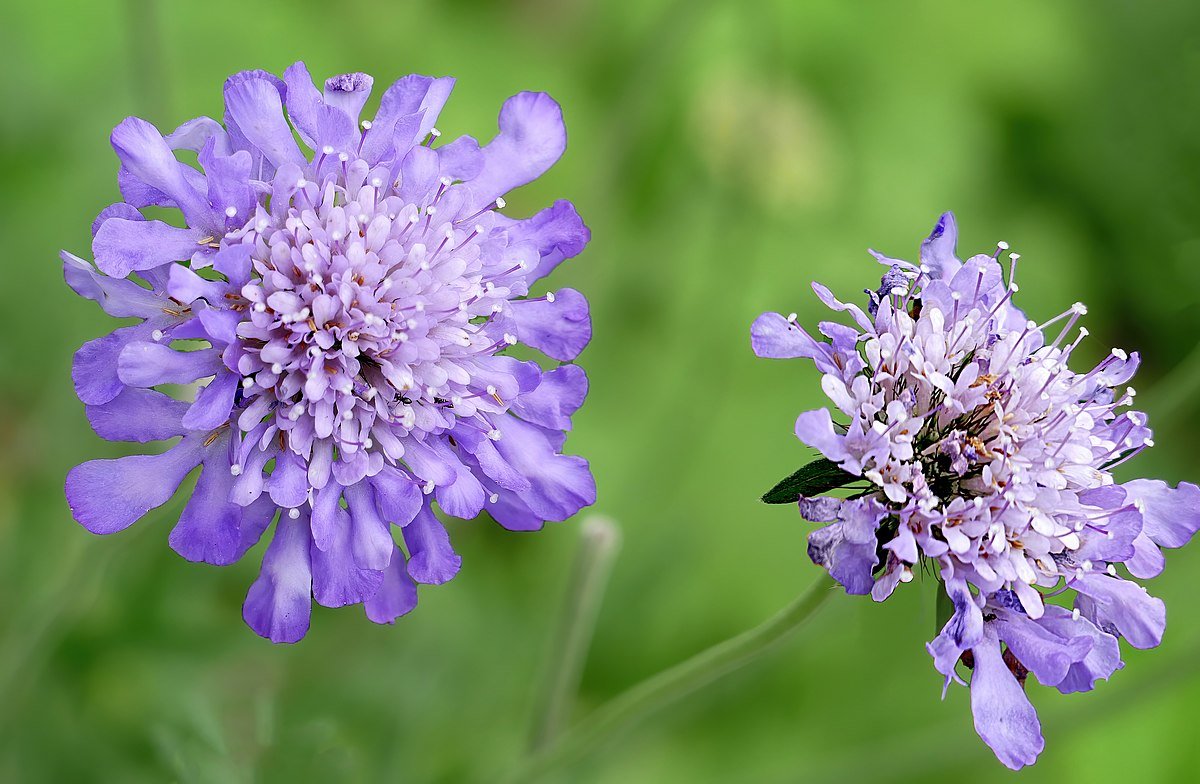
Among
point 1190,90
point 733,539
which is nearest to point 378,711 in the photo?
point 733,539

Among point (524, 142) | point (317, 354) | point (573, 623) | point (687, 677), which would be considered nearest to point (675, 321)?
point (573, 623)

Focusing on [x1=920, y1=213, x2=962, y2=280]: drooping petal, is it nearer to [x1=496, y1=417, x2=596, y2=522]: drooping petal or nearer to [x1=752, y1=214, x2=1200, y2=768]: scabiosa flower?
[x1=752, y1=214, x2=1200, y2=768]: scabiosa flower

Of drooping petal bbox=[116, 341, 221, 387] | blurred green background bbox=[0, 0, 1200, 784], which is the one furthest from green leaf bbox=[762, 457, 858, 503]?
blurred green background bbox=[0, 0, 1200, 784]

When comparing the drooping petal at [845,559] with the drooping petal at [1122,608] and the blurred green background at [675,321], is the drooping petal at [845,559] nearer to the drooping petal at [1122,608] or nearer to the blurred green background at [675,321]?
the drooping petal at [1122,608]

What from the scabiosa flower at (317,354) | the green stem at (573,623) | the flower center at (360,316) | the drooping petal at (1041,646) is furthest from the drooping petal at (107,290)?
the drooping petal at (1041,646)

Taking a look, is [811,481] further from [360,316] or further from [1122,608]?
[360,316]

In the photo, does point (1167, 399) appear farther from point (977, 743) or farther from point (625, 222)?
point (625, 222)
